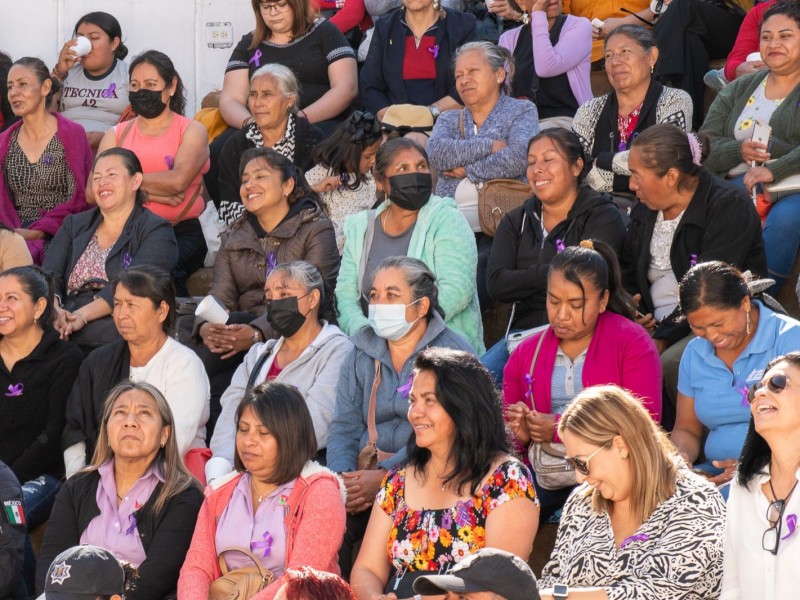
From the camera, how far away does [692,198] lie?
21.1ft

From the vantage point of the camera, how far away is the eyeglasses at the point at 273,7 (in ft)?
28.9

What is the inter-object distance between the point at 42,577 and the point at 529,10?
15.8 ft

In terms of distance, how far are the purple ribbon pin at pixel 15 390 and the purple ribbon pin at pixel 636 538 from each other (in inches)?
128

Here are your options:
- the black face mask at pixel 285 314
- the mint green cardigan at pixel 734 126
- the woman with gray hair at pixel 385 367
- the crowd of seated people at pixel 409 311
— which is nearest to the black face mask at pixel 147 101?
the crowd of seated people at pixel 409 311

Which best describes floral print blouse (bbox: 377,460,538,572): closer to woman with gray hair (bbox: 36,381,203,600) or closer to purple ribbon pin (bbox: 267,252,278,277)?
woman with gray hair (bbox: 36,381,203,600)

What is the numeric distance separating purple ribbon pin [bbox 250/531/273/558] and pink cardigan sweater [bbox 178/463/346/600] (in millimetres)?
76

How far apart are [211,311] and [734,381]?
257cm

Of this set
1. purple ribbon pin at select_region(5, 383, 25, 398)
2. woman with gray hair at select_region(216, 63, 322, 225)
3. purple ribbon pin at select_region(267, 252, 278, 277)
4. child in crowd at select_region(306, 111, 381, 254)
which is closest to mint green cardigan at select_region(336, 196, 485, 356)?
purple ribbon pin at select_region(267, 252, 278, 277)

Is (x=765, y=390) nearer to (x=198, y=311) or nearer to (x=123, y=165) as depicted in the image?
(x=198, y=311)

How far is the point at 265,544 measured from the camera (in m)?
5.14

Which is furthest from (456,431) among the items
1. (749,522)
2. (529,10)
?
(529,10)

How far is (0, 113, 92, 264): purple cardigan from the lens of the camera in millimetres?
8281

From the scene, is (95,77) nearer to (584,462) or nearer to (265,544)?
(265,544)

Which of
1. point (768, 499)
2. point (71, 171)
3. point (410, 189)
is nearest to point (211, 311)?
point (410, 189)
